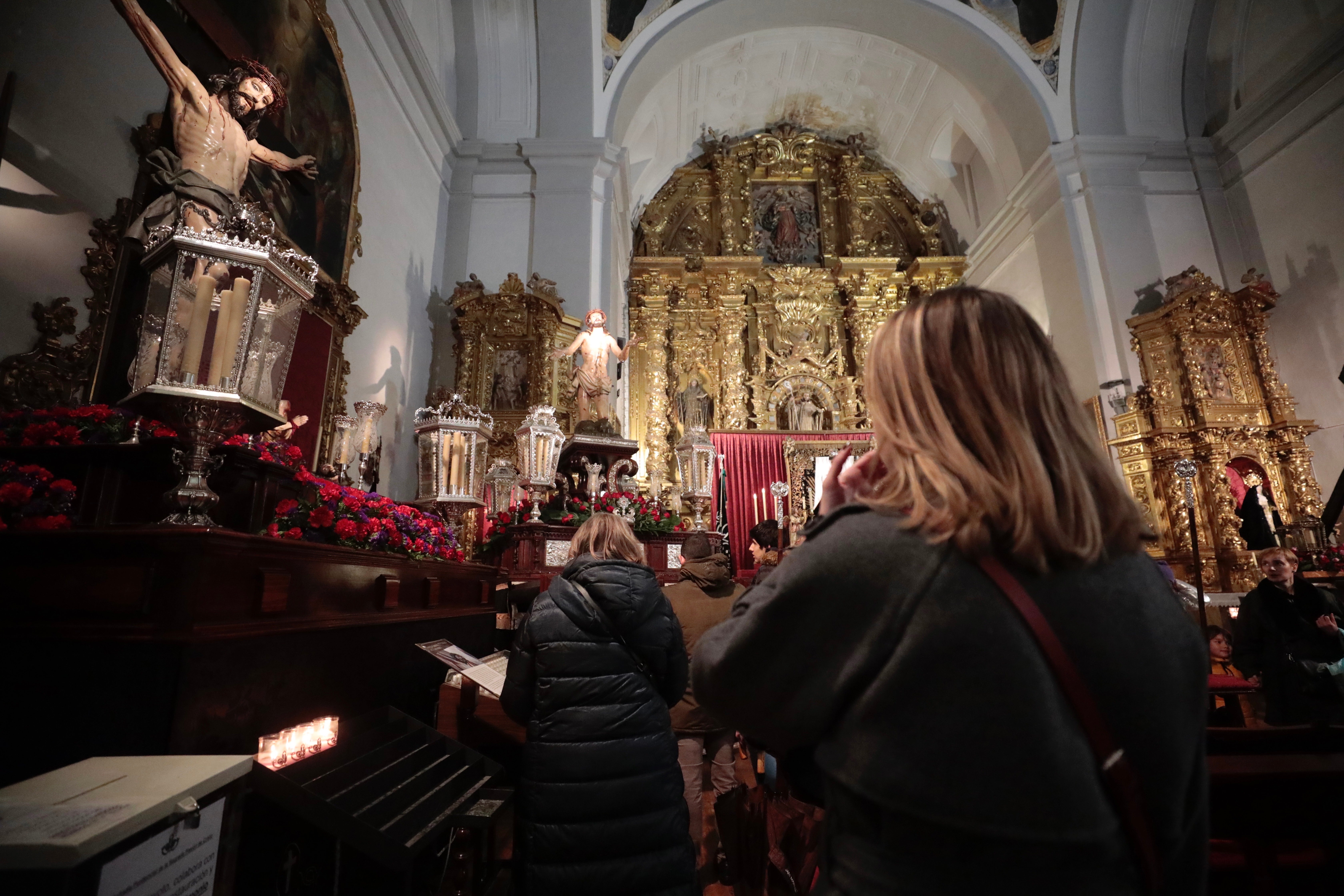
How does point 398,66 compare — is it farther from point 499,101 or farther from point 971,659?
point 971,659

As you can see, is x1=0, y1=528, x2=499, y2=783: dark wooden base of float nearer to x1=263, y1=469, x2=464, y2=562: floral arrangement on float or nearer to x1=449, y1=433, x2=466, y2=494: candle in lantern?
x1=263, y1=469, x2=464, y2=562: floral arrangement on float

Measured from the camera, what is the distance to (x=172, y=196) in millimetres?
3561

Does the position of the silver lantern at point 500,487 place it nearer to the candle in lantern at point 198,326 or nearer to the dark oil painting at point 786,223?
the candle in lantern at point 198,326

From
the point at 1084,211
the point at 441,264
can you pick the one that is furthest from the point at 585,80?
the point at 1084,211

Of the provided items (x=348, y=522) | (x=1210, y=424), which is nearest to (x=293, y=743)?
(x=348, y=522)

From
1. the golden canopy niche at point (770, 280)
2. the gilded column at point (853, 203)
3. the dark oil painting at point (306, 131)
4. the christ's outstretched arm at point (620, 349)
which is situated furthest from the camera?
the gilded column at point (853, 203)

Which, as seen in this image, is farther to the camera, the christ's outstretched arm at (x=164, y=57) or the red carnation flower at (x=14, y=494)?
the christ's outstretched arm at (x=164, y=57)

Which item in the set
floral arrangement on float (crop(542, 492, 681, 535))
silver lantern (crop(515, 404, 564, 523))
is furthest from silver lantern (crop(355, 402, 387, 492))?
floral arrangement on float (crop(542, 492, 681, 535))

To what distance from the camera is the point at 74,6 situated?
3.22 metres

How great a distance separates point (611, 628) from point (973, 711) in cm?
144

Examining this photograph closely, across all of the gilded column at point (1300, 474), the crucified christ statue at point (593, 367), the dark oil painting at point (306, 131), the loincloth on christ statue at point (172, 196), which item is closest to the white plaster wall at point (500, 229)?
the crucified christ statue at point (593, 367)

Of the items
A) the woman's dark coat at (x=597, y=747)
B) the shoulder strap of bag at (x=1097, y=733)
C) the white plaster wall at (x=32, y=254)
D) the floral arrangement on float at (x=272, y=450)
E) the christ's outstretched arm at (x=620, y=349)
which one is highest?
the christ's outstretched arm at (x=620, y=349)

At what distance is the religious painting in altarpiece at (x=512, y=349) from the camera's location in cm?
775

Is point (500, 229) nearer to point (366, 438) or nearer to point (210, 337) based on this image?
point (366, 438)
